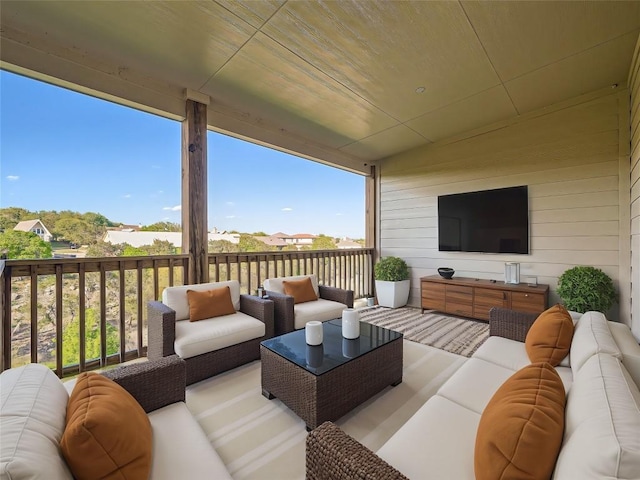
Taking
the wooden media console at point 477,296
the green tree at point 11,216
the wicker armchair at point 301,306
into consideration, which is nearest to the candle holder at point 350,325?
the wicker armchair at point 301,306

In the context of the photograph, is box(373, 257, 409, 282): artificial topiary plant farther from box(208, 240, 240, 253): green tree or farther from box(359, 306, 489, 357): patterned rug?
box(208, 240, 240, 253): green tree

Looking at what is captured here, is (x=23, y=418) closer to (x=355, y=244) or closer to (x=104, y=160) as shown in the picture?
(x=104, y=160)

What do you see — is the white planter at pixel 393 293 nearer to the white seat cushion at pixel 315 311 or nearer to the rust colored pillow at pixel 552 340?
the white seat cushion at pixel 315 311

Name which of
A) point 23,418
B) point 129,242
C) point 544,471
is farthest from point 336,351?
point 129,242

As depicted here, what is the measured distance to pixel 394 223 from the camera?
5363 millimetres

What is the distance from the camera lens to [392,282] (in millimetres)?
4816

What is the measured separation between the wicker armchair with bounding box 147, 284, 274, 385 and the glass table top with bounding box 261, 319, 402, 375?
1.71 feet

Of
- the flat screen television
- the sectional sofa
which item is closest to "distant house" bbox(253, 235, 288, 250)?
the flat screen television

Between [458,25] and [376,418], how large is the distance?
3.10 meters

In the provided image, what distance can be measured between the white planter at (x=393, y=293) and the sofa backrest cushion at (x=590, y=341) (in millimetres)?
3081

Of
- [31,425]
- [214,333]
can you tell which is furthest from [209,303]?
[31,425]

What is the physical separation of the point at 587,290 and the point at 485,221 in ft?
4.91

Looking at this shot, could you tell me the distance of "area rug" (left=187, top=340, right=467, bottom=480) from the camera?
153cm

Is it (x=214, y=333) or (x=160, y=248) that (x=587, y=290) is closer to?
(x=214, y=333)
